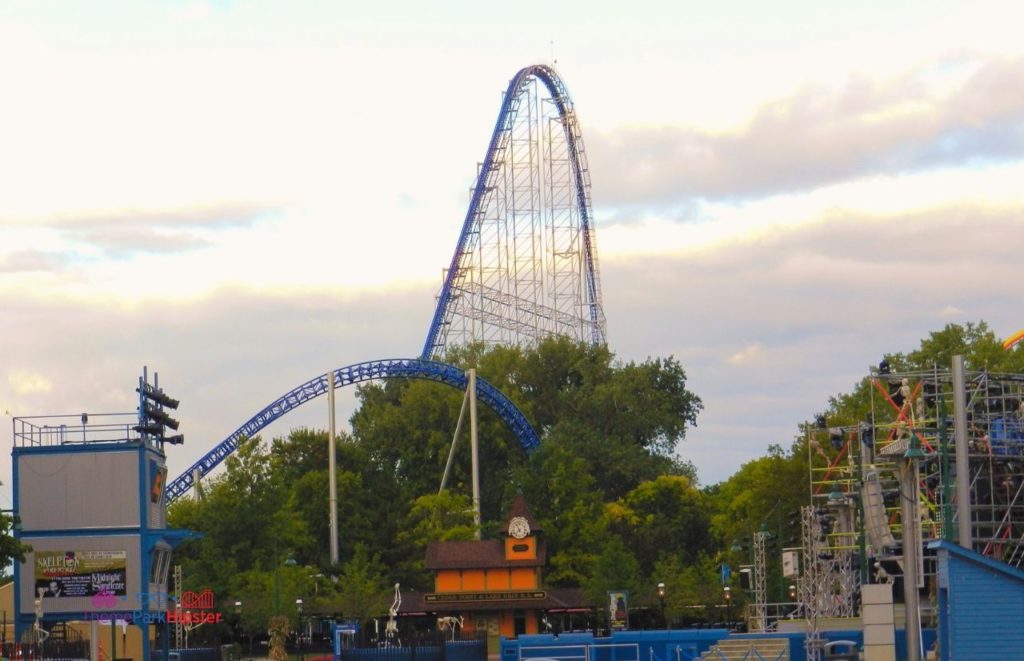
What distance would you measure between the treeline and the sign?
284 centimetres

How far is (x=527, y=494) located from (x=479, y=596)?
14.5 metres

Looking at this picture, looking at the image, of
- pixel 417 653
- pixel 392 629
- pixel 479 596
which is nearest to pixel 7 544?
pixel 417 653

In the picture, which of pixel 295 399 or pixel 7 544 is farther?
pixel 295 399

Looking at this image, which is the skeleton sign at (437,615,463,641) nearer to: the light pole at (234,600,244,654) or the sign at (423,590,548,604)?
the sign at (423,590,548,604)

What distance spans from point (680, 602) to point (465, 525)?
54.5 ft

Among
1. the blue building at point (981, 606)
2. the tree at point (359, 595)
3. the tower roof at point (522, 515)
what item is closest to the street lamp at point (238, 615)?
the tree at point (359, 595)

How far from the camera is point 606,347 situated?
11875 cm

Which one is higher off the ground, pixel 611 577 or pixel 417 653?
pixel 611 577

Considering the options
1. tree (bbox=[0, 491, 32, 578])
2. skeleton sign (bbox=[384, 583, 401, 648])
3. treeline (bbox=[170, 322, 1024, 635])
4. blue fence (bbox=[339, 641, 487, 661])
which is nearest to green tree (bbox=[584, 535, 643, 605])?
treeline (bbox=[170, 322, 1024, 635])

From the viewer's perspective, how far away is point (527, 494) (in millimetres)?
89250

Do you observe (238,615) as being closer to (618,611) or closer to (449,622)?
(449,622)

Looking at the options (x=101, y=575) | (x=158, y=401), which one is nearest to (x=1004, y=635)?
(x=101, y=575)

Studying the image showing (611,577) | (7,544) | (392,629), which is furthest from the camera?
(611,577)

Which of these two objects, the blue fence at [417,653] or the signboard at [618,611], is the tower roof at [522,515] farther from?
the blue fence at [417,653]
